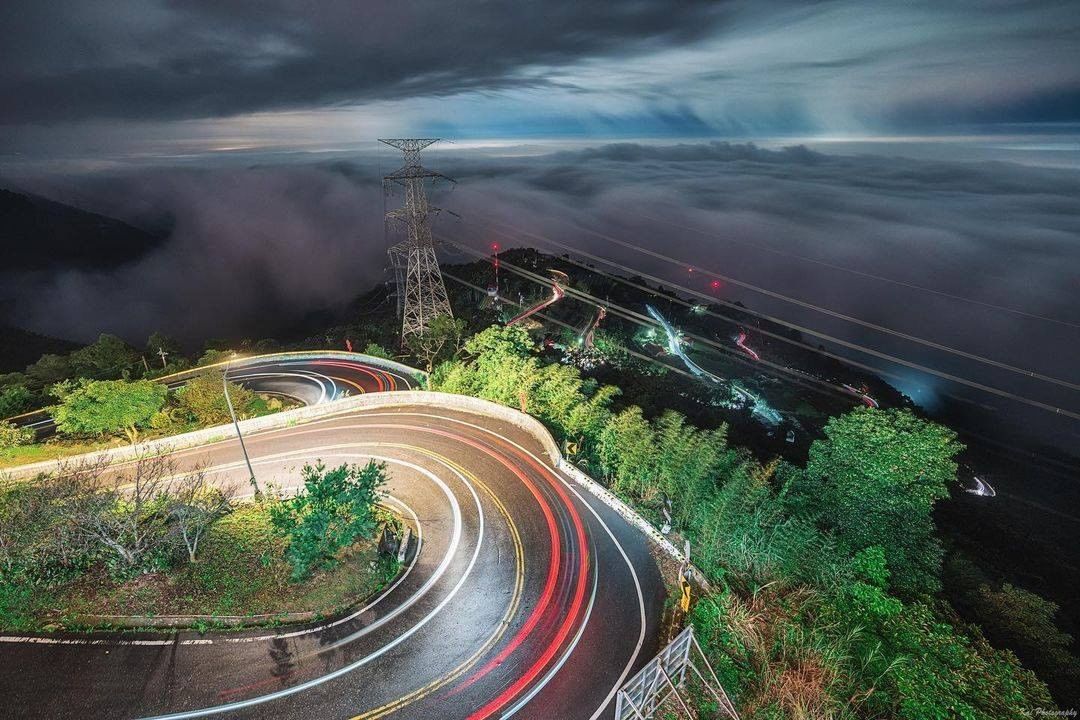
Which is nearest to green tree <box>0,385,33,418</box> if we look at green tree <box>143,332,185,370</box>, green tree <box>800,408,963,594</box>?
green tree <box>143,332,185,370</box>

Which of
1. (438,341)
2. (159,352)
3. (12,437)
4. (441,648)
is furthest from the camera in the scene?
(159,352)

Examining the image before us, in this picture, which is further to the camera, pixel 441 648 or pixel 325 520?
pixel 325 520

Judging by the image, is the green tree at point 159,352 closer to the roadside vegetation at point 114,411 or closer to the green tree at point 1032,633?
the roadside vegetation at point 114,411

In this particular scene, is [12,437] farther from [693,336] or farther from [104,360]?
[693,336]

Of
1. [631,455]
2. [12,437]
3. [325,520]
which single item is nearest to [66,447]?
[12,437]

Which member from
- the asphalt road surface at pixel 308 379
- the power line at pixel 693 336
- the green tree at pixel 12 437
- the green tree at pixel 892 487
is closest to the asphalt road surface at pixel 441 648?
the green tree at pixel 892 487

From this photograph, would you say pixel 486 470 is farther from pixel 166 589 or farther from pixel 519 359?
pixel 166 589

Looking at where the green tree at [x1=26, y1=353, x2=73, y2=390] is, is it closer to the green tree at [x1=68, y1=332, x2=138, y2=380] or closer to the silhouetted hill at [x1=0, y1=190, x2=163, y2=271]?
the green tree at [x1=68, y1=332, x2=138, y2=380]
